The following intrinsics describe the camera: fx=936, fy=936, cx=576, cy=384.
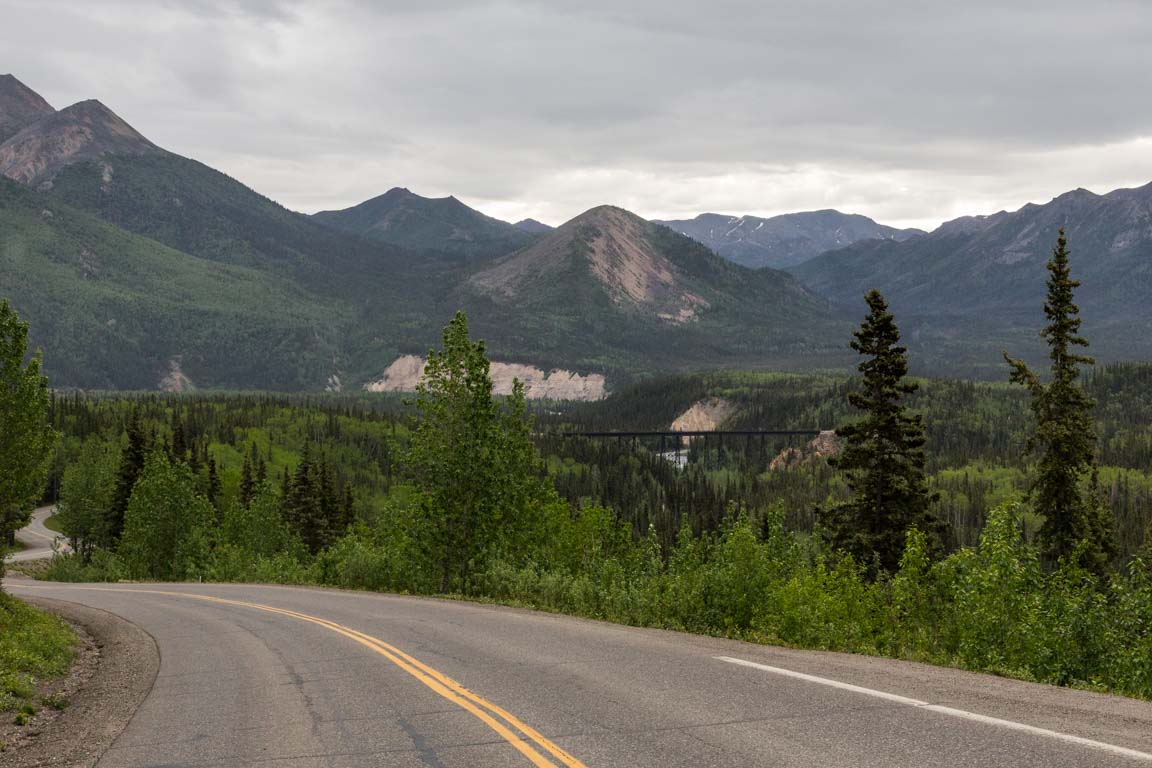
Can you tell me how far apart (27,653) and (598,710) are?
1308 centimetres

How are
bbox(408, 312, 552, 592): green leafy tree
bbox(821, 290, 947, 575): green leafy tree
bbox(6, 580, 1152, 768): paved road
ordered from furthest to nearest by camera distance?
bbox(821, 290, 947, 575): green leafy tree < bbox(408, 312, 552, 592): green leafy tree < bbox(6, 580, 1152, 768): paved road

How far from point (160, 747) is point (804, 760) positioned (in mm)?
7548

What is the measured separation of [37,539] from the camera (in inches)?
4451

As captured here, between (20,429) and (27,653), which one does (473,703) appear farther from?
(20,429)

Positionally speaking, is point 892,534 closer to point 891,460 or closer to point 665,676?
point 891,460

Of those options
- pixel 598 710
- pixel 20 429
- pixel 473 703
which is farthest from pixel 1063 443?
pixel 20 429

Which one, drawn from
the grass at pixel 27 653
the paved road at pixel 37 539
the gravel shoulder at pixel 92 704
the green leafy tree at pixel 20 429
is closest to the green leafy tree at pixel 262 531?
the paved road at pixel 37 539

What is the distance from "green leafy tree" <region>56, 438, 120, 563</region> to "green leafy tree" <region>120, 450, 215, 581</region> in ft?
51.5

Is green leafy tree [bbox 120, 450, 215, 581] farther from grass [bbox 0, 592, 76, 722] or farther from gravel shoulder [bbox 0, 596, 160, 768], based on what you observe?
gravel shoulder [bbox 0, 596, 160, 768]

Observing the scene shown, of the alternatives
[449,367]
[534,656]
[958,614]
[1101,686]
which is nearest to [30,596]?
[449,367]

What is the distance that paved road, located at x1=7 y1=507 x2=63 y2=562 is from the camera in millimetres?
99625

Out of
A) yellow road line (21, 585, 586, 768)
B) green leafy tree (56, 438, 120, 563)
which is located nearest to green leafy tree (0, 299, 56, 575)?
yellow road line (21, 585, 586, 768)

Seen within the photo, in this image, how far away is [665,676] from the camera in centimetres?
1302

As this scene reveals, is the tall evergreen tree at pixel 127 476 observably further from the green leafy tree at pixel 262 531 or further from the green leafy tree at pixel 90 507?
the green leafy tree at pixel 262 531
